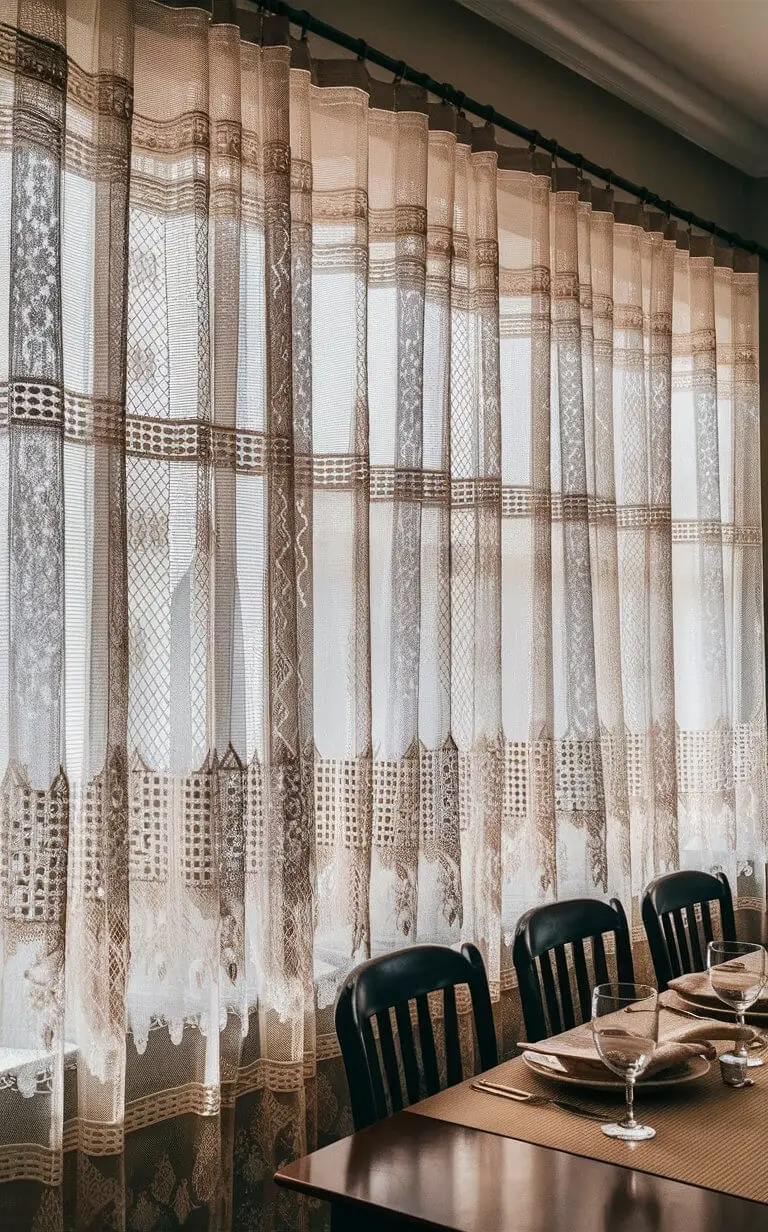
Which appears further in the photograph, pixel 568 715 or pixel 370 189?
pixel 568 715

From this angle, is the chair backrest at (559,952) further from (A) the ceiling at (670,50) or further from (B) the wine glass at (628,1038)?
(A) the ceiling at (670,50)

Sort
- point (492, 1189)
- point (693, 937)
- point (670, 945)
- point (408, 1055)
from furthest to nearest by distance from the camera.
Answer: point (693, 937)
point (670, 945)
point (408, 1055)
point (492, 1189)

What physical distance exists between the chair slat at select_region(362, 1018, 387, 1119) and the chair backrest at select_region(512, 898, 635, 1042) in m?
0.39

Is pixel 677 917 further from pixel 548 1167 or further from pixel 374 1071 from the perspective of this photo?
pixel 548 1167

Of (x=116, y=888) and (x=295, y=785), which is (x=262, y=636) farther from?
(x=116, y=888)

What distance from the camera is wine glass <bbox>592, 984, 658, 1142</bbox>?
4.66ft

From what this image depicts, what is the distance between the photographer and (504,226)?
2766 mm

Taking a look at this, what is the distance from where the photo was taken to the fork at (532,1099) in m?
1.51

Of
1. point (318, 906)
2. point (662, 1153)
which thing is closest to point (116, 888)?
point (318, 906)

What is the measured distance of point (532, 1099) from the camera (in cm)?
156

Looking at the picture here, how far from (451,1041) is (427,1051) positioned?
0.05 meters

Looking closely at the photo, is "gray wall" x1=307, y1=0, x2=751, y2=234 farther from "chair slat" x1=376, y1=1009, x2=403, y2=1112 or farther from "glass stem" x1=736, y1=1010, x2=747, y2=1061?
"glass stem" x1=736, y1=1010, x2=747, y2=1061

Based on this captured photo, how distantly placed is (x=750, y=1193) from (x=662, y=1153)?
4.8 inches

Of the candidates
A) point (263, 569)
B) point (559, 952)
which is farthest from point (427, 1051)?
point (263, 569)
